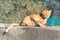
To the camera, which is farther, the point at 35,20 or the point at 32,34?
the point at 35,20

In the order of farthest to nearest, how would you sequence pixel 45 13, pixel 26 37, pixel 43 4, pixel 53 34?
1. pixel 43 4
2. pixel 45 13
3. pixel 26 37
4. pixel 53 34

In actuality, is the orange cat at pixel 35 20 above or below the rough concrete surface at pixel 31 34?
below

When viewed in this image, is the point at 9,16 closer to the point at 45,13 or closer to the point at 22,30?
the point at 45,13

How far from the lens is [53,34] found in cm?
282

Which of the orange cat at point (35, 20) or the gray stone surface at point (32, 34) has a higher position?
the gray stone surface at point (32, 34)

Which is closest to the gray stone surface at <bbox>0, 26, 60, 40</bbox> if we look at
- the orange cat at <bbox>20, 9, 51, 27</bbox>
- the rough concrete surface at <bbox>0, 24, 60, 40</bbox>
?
the rough concrete surface at <bbox>0, 24, 60, 40</bbox>

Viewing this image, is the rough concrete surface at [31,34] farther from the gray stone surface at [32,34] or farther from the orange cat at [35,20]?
the orange cat at [35,20]

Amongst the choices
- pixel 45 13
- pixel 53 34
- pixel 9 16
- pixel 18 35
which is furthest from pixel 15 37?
pixel 9 16

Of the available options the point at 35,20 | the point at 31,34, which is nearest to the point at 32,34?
the point at 31,34

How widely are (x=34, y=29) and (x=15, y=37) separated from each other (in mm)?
310

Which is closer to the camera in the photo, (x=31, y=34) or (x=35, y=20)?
A: (x=31, y=34)

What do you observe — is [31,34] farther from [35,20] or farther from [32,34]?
[35,20]

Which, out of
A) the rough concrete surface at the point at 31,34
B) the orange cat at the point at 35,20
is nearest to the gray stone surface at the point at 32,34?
the rough concrete surface at the point at 31,34

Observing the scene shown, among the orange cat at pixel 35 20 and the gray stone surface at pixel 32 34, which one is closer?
the gray stone surface at pixel 32 34
